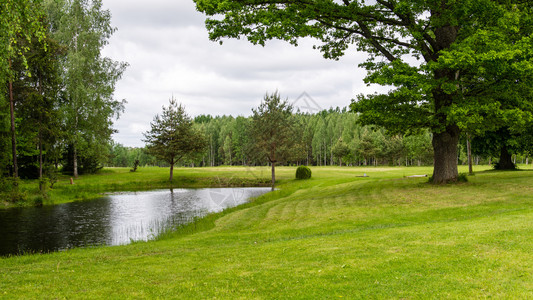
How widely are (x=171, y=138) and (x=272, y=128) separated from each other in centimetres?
1794

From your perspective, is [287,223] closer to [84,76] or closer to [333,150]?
[84,76]

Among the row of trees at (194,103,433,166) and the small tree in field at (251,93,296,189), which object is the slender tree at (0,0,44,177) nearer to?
the small tree in field at (251,93,296,189)

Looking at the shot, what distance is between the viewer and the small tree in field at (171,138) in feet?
165

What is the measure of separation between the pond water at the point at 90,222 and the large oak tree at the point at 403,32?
11.8 metres

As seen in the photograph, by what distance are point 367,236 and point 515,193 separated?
1151 cm

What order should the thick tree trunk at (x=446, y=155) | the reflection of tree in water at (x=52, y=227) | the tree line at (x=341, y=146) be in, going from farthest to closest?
1. the tree line at (x=341, y=146)
2. the thick tree trunk at (x=446, y=155)
3. the reflection of tree in water at (x=52, y=227)

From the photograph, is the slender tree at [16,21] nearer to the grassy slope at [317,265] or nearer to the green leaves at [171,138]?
the grassy slope at [317,265]

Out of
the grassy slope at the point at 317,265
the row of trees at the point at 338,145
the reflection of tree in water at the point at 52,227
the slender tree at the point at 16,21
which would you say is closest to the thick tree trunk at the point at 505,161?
the grassy slope at the point at 317,265

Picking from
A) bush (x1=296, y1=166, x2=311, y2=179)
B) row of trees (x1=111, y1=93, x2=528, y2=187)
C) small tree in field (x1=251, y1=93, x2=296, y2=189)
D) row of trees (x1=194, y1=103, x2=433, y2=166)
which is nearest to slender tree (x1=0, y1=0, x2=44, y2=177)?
row of trees (x1=111, y1=93, x2=528, y2=187)

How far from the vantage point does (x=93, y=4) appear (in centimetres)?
4625

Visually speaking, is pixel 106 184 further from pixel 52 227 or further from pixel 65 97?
pixel 52 227

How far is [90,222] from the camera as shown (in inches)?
867

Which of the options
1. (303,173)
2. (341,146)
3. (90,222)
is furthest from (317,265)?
(341,146)

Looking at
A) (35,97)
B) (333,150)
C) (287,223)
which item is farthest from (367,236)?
(333,150)
